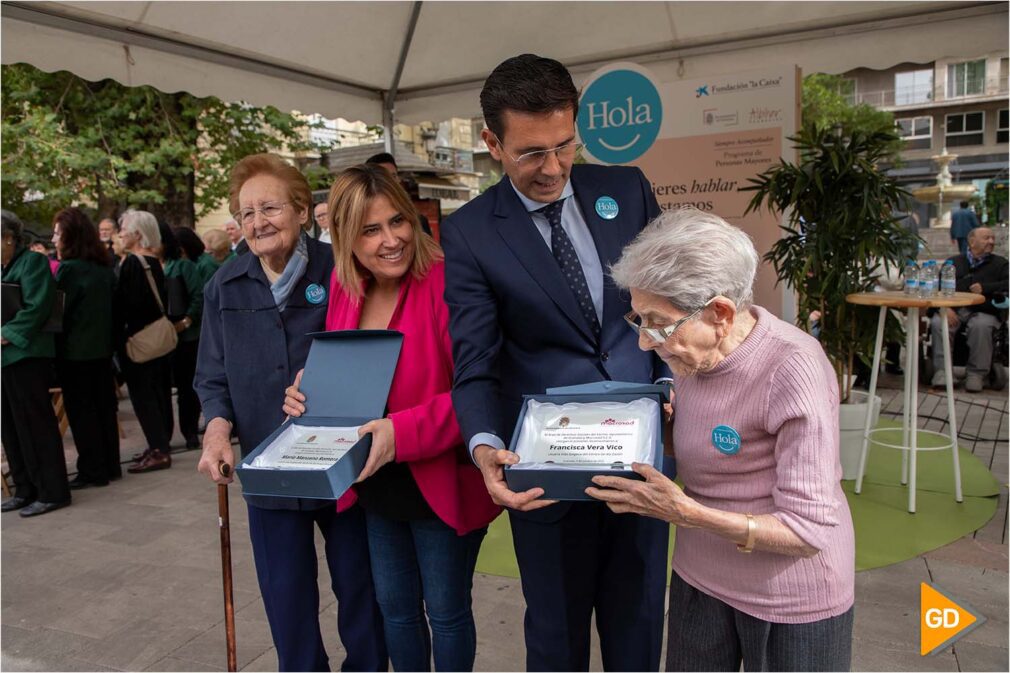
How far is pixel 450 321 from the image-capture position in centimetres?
193

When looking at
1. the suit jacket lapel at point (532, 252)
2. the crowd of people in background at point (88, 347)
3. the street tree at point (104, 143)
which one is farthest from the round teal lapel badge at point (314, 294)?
the street tree at point (104, 143)

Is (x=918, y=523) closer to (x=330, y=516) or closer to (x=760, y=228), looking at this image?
(x=760, y=228)

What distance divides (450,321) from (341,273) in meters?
0.41

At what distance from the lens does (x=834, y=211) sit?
14.5 feet

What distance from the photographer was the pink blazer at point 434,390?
2072 millimetres

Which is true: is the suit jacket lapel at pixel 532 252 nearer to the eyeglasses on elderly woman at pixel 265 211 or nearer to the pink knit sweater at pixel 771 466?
the pink knit sweater at pixel 771 466

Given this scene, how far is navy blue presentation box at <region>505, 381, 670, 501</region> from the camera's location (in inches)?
55.6

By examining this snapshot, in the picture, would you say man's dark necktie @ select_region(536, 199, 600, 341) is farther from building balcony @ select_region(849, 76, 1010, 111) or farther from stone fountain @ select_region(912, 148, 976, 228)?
building balcony @ select_region(849, 76, 1010, 111)

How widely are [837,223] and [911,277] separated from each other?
1.95 feet

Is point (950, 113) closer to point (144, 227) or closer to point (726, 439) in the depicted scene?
point (144, 227)

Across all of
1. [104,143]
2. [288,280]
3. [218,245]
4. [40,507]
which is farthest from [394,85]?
[104,143]

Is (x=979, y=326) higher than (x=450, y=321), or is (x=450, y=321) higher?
(x=450, y=321)

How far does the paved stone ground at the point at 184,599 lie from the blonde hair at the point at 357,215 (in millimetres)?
1708

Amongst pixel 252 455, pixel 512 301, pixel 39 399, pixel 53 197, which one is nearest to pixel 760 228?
pixel 512 301
